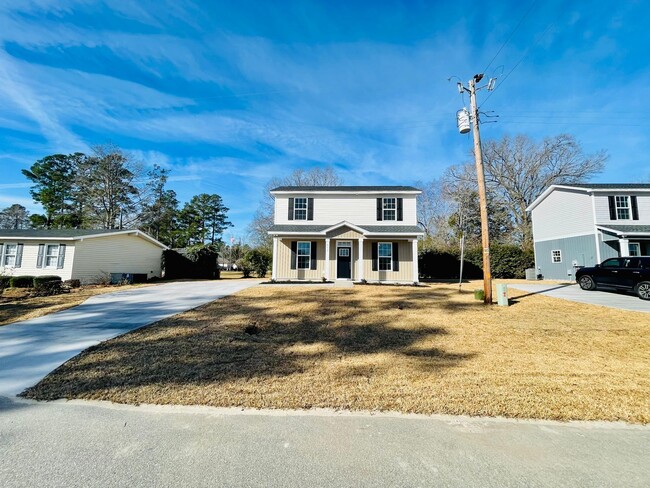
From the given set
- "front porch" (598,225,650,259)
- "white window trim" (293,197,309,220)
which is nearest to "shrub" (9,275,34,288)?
"white window trim" (293,197,309,220)

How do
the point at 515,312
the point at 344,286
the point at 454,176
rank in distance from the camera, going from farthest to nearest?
the point at 454,176 < the point at 344,286 < the point at 515,312

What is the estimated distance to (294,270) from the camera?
57.5ft

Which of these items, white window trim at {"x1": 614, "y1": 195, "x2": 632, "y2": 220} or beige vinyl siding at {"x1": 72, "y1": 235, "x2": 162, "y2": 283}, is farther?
beige vinyl siding at {"x1": 72, "y1": 235, "x2": 162, "y2": 283}

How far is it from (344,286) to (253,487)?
40.3 feet

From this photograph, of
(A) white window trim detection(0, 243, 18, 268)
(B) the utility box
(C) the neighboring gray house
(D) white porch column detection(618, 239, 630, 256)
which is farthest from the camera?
(A) white window trim detection(0, 243, 18, 268)

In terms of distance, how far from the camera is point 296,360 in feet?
16.5

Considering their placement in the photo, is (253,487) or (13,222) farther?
(13,222)

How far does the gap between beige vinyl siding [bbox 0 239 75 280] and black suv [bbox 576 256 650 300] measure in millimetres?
27492


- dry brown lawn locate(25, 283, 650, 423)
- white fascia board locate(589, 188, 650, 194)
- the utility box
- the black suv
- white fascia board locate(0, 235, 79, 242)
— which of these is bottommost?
dry brown lawn locate(25, 283, 650, 423)

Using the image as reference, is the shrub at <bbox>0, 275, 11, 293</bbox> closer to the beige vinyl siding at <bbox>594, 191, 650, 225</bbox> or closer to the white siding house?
the white siding house

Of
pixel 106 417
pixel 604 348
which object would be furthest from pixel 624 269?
pixel 106 417

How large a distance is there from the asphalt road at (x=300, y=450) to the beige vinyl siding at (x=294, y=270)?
1406 cm

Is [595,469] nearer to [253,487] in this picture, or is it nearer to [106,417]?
[253,487]

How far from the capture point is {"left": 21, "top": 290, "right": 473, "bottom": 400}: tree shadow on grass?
4.17m
